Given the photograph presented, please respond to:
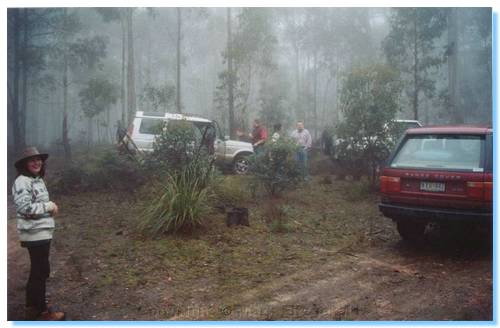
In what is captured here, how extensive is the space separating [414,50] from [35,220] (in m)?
15.0

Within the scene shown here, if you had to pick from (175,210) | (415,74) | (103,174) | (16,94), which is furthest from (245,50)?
(175,210)

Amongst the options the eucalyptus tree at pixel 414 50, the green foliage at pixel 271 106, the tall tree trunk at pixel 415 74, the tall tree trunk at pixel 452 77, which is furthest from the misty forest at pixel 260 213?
the green foliage at pixel 271 106

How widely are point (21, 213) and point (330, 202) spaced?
5845 mm

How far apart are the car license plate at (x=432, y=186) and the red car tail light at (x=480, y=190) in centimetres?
29

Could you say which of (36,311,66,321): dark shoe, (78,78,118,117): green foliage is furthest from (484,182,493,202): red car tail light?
(78,78,118,117): green foliage

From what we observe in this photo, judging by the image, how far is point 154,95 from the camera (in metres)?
14.8

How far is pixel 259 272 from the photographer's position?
456 centimetres

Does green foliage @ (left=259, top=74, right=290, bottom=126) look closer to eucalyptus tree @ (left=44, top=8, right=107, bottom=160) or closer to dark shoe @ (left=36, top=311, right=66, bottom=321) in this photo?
eucalyptus tree @ (left=44, top=8, right=107, bottom=160)

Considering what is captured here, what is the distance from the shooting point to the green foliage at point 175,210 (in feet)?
18.1

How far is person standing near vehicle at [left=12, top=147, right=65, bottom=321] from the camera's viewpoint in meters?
3.41

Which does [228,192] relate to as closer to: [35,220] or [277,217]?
[277,217]

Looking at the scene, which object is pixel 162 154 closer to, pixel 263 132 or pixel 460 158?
pixel 263 132

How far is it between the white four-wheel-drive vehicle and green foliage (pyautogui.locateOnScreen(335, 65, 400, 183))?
7.69 feet

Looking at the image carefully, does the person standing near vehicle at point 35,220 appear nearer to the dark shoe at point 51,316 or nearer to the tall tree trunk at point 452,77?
the dark shoe at point 51,316
